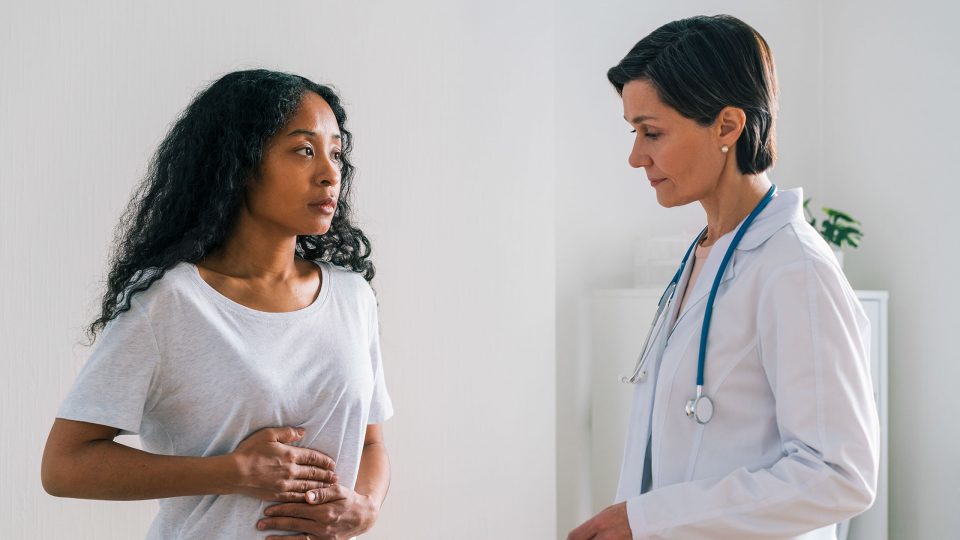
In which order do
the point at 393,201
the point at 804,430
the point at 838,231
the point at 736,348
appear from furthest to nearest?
the point at 838,231, the point at 393,201, the point at 736,348, the point at 804,430

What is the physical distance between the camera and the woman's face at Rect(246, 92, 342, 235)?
4.76ft

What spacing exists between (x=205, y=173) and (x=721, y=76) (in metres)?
0.87

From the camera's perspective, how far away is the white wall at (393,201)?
1.90m

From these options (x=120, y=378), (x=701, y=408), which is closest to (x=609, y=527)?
(x=701, y=408)

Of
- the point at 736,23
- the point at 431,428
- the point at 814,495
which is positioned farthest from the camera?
the point at 431,428

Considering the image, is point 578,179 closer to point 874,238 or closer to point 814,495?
point 874,238

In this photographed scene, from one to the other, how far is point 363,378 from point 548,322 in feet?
4.20

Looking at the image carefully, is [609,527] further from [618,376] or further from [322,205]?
[618,376]

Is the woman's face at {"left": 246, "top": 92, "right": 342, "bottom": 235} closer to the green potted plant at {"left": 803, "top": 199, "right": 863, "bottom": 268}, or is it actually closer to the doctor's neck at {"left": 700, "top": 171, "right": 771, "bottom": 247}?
the doctor's neck at {"left": 700, "top": 171, "right": 771, "bottom": 247}

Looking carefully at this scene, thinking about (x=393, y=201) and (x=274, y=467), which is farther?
(x=393, y=201)

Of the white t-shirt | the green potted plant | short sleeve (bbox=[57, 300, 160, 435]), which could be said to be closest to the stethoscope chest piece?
the white t-shirt

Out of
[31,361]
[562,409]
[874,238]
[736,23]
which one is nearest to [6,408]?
[31,361]

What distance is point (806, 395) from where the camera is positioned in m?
1.07

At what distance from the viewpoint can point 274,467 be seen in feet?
4.39
